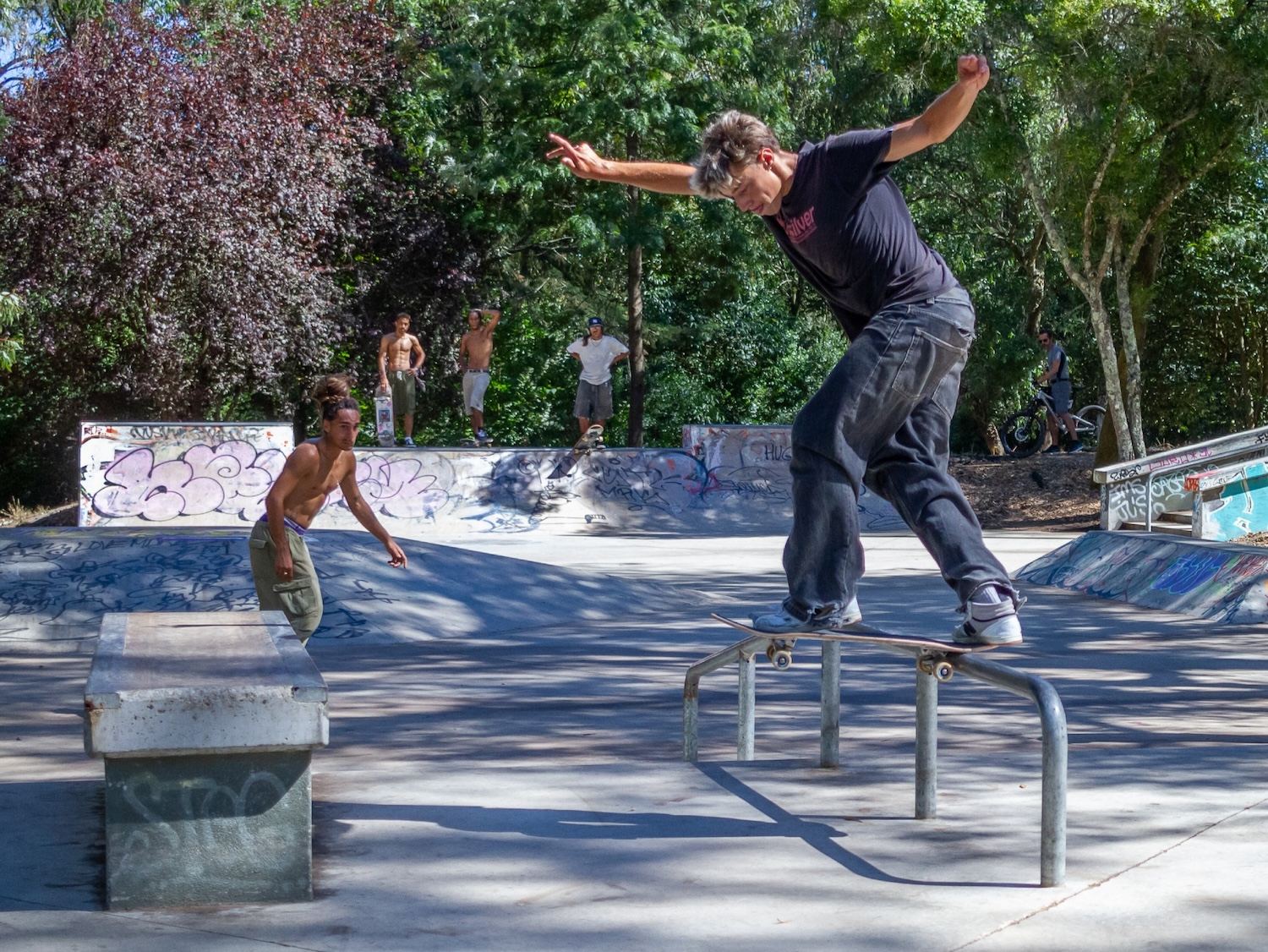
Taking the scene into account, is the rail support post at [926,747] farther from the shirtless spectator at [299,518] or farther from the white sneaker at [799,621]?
the shirtless spectator at [299,518]

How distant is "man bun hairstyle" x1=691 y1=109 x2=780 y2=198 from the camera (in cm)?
414

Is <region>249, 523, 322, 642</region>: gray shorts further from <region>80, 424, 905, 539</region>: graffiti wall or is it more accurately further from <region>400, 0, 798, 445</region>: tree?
<region>400, 0, 798, 445</region>: tree

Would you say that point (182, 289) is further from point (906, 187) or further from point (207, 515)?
point (906, 187)

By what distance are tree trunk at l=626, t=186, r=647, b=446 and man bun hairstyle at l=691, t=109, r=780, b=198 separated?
65.2ft

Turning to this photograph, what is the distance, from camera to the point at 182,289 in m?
21.0

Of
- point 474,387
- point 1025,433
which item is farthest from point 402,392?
point 1025,433

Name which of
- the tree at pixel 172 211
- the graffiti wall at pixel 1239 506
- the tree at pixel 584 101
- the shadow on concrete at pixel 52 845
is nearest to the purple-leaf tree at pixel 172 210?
the tree at pixel 172 211

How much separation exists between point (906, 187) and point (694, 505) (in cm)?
1138

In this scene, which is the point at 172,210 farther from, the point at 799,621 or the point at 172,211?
the point at 799,621

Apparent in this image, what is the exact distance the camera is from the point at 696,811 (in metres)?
4.53

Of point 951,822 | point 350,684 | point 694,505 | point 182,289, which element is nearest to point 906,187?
point 694,505

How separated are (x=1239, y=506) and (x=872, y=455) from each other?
42.6 feet

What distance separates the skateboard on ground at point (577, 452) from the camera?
67.2 feet

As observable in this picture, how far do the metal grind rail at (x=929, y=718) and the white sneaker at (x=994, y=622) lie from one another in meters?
0.08
